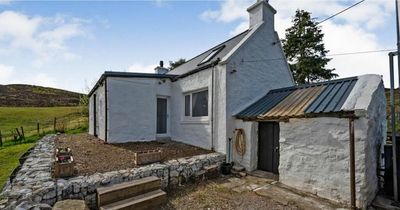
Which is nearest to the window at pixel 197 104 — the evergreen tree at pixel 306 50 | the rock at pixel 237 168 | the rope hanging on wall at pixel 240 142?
the rope hanging on wall at pixel 240 142

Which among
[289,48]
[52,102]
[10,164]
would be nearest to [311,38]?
[289,48]

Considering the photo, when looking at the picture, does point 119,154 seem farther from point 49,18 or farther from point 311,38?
point 311,38

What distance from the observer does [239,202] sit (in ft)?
18.5

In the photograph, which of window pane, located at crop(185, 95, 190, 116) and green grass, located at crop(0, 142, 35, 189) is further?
window pane, located at crop(185, 95, 190, 116)

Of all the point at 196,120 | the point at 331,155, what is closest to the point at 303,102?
the point at 331,155

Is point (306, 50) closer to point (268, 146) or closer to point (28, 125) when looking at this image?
point (268, 146)

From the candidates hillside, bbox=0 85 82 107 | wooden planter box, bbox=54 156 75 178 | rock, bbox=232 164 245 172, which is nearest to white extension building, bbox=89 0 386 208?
rock, bbox=232 164 245 172

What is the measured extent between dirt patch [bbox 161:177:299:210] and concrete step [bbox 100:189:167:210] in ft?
0.75

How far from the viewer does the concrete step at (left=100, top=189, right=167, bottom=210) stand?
4.73 meters

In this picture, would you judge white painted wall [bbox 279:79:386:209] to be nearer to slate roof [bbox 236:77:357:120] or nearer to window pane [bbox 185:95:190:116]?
slate roof [bbox 236:77:357:120]

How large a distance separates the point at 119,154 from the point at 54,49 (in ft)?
23.6

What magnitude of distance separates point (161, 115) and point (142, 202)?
7905 millimetres

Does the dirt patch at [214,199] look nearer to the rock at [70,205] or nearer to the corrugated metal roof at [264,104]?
the rock at [70,205]

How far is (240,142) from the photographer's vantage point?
8.37 metres
